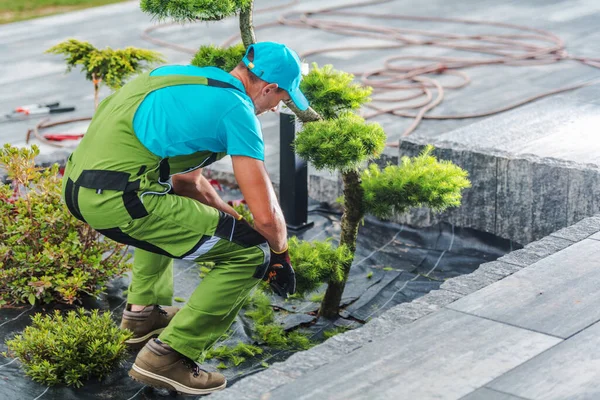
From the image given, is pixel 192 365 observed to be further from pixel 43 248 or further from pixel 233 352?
pixel 43 248

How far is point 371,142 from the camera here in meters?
4.08

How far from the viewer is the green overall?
11.9ft

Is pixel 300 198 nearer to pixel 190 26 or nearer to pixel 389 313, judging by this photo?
pixel 389 313

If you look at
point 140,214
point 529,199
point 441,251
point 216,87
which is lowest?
point 441,251

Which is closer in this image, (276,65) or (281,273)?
(276,65)

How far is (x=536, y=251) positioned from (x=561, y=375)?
42.9 inches

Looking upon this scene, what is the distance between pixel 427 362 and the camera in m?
3.17

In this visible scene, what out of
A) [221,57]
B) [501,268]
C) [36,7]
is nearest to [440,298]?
[501,268]

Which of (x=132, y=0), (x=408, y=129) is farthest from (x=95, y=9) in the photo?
(x=408, y=129)

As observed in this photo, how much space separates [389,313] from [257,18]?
29.4 feet

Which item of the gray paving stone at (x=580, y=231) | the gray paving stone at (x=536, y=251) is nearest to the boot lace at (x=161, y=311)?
the gray paving stone at (x=536, y=251)

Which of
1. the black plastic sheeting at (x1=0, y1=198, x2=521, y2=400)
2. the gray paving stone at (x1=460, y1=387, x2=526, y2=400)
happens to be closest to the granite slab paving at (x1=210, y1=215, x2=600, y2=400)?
the gray paving stone at (x1=460, y1=387, x2=526, y2=400)

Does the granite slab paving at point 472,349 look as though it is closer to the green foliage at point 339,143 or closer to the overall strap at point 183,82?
the green foliage at point 339,143

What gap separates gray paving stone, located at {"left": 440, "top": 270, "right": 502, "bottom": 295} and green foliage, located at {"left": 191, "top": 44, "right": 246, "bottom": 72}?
4.49ft
